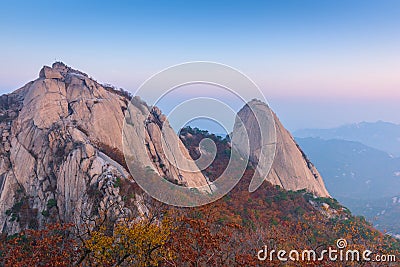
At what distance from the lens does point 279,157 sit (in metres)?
33.3

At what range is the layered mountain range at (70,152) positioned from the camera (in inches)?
671

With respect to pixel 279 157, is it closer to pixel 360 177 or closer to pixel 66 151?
pixel 66 151

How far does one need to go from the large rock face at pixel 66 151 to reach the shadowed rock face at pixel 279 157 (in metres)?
10.1

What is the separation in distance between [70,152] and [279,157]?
21844 mm

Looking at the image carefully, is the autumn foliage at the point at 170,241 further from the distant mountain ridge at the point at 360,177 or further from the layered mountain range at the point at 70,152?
the distant mountain ridge at the point at 360,177

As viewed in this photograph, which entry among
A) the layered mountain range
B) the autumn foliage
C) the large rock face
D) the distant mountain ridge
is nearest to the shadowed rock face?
the layered mountain range

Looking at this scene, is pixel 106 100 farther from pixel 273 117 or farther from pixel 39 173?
pixel 273 117

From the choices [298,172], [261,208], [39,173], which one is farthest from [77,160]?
[298,172]

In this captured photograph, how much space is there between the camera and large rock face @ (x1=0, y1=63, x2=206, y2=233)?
17156 millimetres

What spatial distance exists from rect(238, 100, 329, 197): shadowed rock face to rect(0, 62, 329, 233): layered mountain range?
216 cm

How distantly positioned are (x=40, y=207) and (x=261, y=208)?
1540cm

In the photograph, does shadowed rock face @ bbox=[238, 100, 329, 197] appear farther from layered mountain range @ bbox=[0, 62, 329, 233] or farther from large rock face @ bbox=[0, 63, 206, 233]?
large rock face @ bbox=[0, 63, 206, 233]

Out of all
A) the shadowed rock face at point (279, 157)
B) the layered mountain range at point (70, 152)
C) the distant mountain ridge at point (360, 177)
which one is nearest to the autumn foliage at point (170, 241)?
the layered mountain range at point (70, 152)

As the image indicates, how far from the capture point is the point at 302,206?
26.3 meters
